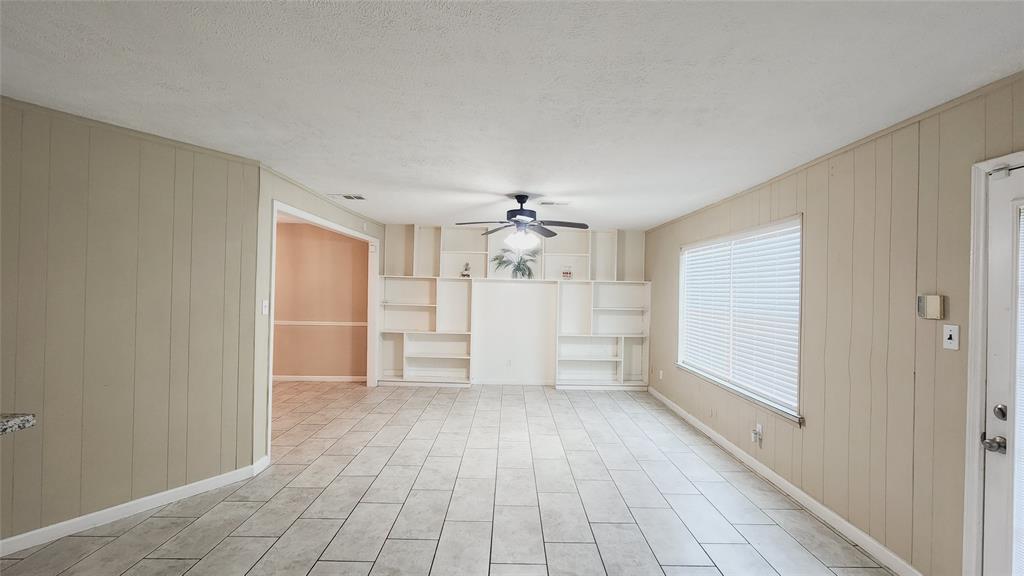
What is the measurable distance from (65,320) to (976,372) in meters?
4.88

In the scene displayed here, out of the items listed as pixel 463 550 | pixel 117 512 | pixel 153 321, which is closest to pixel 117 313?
pixel 153 321

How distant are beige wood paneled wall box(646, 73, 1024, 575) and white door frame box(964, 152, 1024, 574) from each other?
0.13ft

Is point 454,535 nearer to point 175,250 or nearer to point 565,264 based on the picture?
point 175,250

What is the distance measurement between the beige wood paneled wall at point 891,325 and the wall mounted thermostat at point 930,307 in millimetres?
38

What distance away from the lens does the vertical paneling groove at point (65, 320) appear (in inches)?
94.1

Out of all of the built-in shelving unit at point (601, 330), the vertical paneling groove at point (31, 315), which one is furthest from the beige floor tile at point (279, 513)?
the built-in shelving unit at point (601, 330)

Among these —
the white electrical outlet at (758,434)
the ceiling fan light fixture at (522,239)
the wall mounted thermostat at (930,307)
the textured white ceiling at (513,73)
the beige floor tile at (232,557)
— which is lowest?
the beige floor tile at (232,557)

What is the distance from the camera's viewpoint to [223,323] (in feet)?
10.3

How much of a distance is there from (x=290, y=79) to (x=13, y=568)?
116 inches

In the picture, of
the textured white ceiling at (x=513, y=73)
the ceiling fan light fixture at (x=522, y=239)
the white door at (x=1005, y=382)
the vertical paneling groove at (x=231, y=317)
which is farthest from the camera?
the ceiling fan light fixture at (x=522, y=239)

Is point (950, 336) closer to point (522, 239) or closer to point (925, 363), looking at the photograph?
point (925, 363)

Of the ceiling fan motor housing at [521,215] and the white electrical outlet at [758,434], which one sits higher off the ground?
the ceiling fan motor housing at [521,215]

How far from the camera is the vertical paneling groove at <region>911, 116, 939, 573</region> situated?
6.77 ft

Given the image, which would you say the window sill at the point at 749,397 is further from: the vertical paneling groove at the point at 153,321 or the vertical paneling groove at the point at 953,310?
the vertical paneling groove at the point at 153,321
